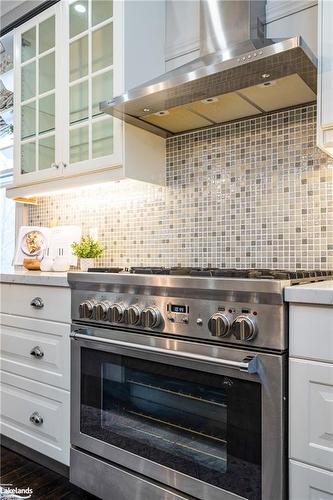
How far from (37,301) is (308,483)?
130 cm

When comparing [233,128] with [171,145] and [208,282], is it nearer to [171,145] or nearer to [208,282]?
[171,145]

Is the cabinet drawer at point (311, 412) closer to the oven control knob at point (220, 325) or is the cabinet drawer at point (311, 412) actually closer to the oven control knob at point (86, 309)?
the oven control knob at point (220, 325)

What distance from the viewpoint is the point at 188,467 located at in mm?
1288

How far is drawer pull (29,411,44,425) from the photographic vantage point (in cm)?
177

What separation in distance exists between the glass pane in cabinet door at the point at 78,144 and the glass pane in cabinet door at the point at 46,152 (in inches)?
6.6

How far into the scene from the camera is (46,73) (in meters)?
2.23

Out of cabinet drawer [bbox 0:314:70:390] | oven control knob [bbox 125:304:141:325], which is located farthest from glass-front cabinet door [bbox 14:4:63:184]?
oven control knob [bbox 125:304:141:325]

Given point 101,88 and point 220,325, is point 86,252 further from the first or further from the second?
point 220,325

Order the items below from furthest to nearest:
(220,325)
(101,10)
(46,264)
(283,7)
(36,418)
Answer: (46,264)
(101,10)
(36,418)
(283,7)
(220,325)

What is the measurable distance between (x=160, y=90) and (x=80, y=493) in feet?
5.51

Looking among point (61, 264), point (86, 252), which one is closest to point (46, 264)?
point (61, 264)

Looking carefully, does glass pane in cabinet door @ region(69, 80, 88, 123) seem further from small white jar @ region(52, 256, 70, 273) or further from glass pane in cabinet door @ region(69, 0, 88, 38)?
small white jar @ region(52, 256, 70, 273)

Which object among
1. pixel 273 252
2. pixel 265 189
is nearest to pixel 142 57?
pixel 265 189

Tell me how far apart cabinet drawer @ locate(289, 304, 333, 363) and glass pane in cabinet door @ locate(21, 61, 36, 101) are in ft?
6.59
